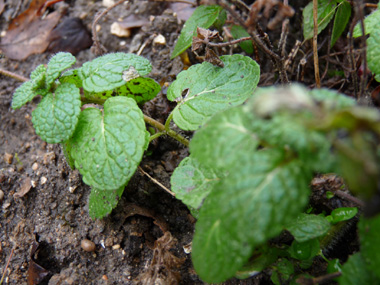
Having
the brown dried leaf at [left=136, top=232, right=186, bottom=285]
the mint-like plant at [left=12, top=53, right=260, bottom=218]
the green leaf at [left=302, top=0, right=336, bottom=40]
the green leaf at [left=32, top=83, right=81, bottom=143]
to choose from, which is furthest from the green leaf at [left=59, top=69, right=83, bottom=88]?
the green leaf at [left=302, top=0, right=336, bottom=40]

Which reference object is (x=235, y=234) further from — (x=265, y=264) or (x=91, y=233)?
(x=91, y=233)

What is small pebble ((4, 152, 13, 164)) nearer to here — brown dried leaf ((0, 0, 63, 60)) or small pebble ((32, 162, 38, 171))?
small pebble ((32, 162, 38, 171))

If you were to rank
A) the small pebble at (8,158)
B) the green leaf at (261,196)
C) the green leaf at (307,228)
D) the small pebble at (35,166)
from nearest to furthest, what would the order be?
the green leaf at (261,196) < the green leaf at (307,228) < the small pebble at (35,166) < the small pebble at (8,158)

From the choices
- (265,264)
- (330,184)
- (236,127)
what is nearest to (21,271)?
(265,264)

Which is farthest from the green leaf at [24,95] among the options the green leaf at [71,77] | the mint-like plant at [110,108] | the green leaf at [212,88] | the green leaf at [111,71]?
the green leaf at [212,88]

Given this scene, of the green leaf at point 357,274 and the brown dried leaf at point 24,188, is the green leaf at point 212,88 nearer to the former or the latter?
the green leaf at point 357,274
